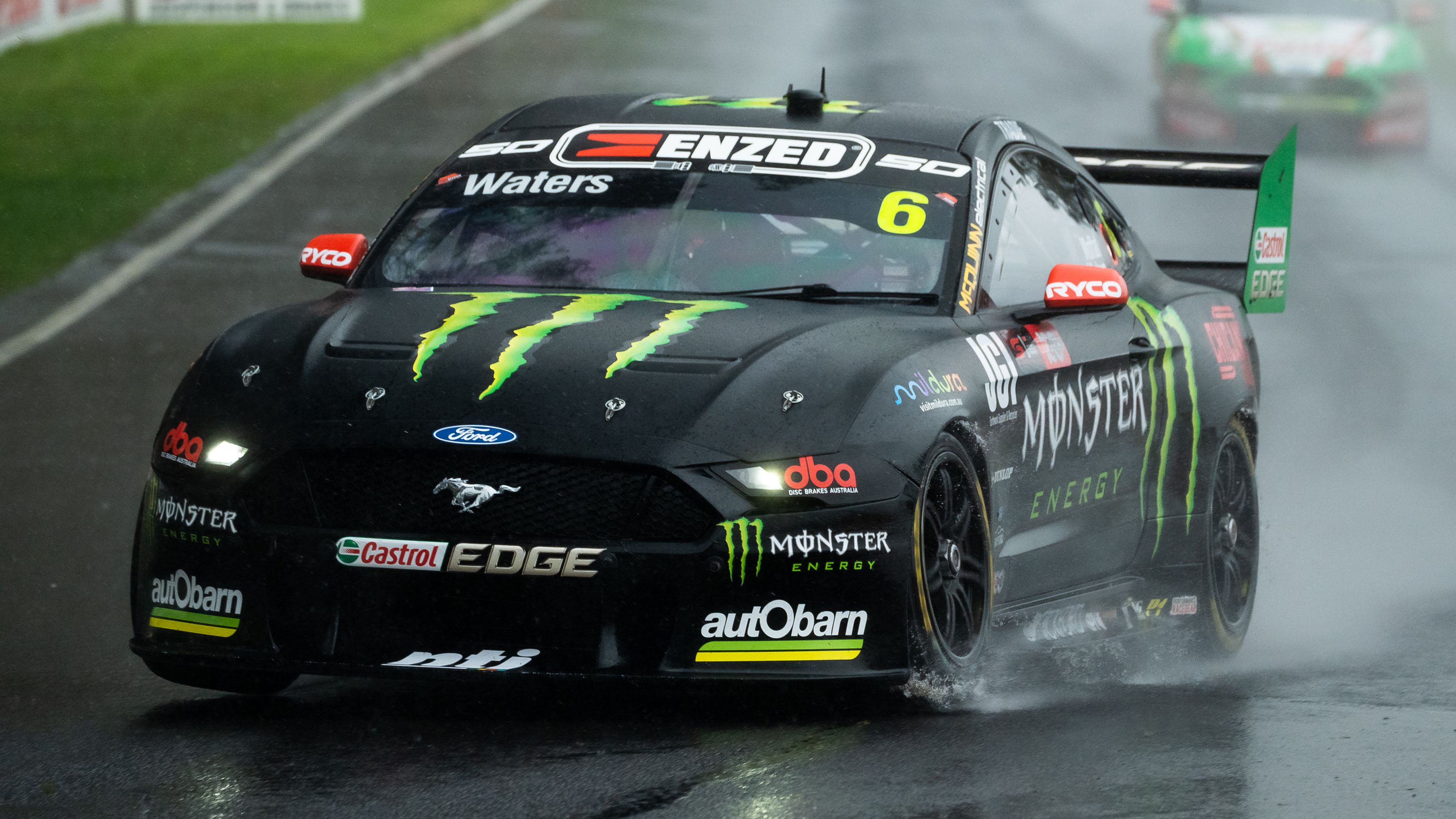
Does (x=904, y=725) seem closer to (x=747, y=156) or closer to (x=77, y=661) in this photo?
(x=747, y=156)

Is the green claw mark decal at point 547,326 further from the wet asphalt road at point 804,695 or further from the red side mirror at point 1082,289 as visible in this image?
the red side mirror at point 1082,289

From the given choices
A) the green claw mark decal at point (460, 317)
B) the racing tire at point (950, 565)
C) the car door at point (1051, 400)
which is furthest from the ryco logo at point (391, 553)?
the car door at point (1051, 400)

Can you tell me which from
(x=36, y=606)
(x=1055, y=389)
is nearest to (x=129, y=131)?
(x=36, y=606)

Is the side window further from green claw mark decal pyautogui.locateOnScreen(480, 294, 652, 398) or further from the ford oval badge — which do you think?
the ford oval badge

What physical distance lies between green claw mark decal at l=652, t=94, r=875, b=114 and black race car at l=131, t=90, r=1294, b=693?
3cm

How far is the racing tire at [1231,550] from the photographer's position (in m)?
7.89

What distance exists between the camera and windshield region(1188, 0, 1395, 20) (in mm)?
22250

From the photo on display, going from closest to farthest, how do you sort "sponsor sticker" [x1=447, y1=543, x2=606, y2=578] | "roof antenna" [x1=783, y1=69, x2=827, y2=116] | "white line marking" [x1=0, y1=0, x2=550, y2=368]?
1. "sponsor sticker" [x1=447, y1=543, x2=606, y2=578]
2. "roof antenna" [x1=783, y1=69, x2=827, y2=116]
3. "white line marking" [x1=0, y1=0, x2=550, y2=368]

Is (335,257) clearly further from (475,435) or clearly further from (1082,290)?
(1082,290)

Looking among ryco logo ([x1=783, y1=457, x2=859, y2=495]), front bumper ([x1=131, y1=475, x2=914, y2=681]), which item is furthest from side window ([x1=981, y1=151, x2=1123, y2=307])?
front bumper ([x1=131, y1=475, x2=914, y2=681])

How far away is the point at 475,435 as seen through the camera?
5.57 meters

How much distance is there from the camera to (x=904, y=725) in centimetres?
576

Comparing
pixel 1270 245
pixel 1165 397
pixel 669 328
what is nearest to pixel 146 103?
pixel 1270 245

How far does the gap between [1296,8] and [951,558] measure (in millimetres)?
17386
